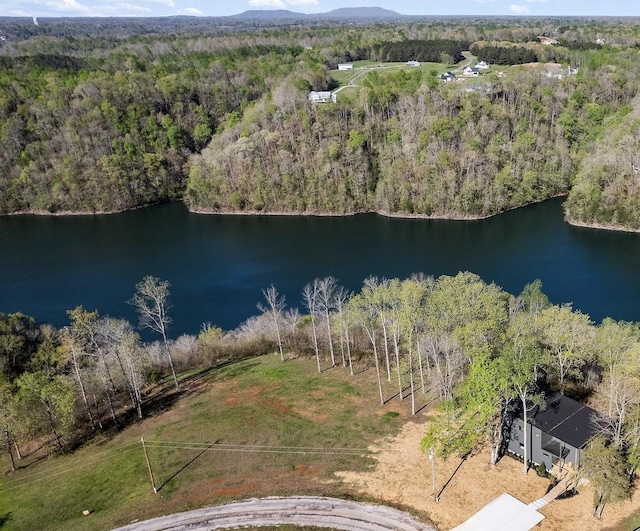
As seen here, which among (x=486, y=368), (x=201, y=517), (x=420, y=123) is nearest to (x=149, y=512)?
(x=201, y=517)

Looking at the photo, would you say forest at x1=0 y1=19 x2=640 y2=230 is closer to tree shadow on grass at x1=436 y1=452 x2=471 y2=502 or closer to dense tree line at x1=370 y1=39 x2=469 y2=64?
dense tree line at x1=370 y1=39 x2=469 y2=64

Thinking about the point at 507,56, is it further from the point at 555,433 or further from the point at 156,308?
the point at 555,433

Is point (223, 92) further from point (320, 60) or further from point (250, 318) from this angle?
point (250, 318)

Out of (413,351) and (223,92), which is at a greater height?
(223,92)

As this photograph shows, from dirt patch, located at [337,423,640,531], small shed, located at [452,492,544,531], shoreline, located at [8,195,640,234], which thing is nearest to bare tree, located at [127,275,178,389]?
dirt patch, located at [337,423,640,531]

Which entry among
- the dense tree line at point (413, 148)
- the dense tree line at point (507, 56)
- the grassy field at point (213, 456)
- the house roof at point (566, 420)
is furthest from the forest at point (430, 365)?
the dense tree line at point (507, 56)

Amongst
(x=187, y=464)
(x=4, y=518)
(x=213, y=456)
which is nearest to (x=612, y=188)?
(x=213, y=456)

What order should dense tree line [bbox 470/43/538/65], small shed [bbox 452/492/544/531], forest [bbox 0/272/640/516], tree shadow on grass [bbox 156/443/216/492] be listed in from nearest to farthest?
1. small shed [bbox 452/492/544/531]
2. forest [bbox 0/272/640/516]
3. tree shadow on grass [bbox 156/443/216/492]
4. dense tree line [bbox 470/43/538/65]
